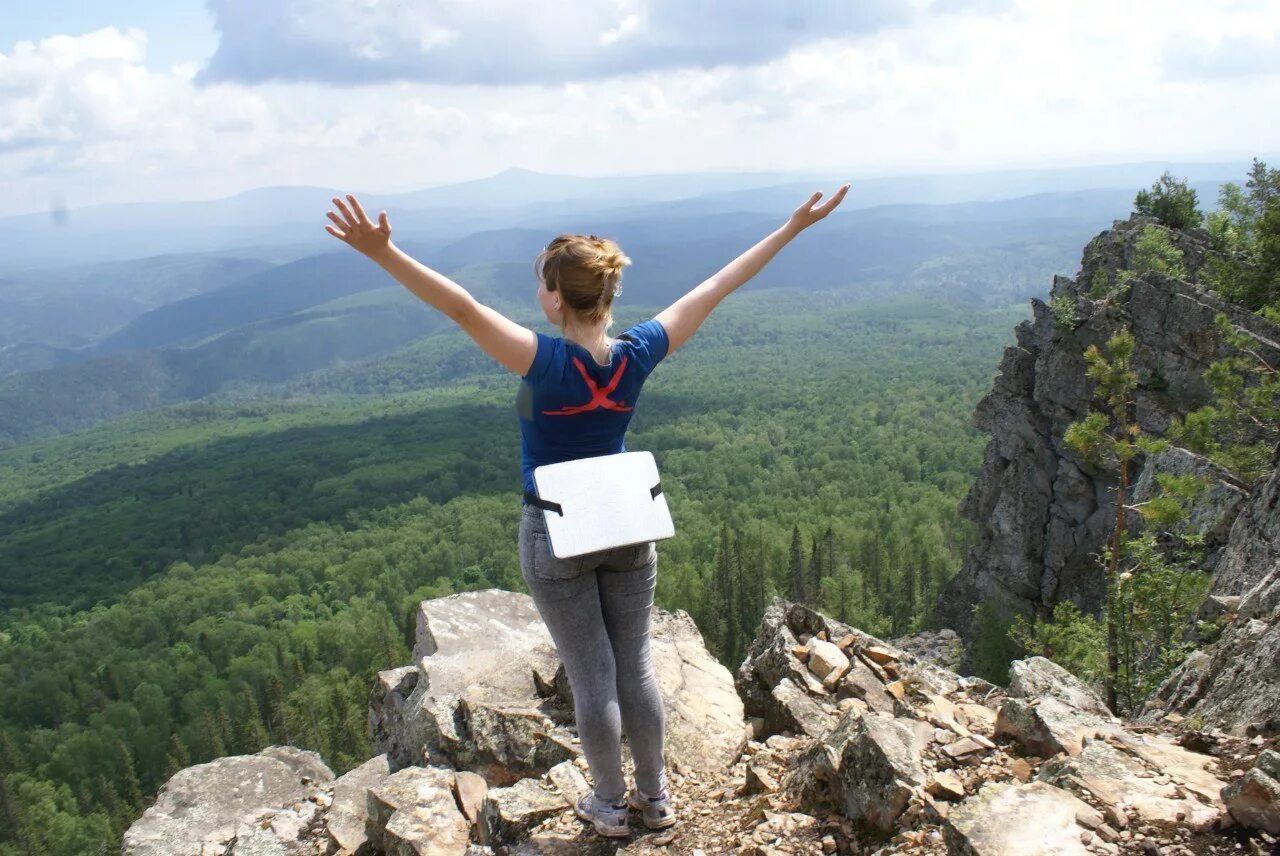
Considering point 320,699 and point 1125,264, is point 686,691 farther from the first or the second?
point 320,699

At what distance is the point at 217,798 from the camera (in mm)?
15328

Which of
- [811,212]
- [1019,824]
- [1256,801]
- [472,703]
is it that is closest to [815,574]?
[472,703]

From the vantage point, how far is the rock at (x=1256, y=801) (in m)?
4.83

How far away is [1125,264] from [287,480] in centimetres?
14874

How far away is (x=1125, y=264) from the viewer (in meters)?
36.7

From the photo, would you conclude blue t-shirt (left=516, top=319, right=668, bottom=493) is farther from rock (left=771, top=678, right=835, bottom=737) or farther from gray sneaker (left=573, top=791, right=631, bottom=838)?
rock (left=771, top=678, right=835, bottom=737)

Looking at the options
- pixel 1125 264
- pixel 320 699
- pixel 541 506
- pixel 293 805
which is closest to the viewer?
pixel 541 506

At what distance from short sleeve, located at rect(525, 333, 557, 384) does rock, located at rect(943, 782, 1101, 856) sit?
400cm

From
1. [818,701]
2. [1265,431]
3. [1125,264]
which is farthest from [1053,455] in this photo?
[818,701]

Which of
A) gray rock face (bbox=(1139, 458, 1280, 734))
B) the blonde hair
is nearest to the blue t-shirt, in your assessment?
the blonde hair

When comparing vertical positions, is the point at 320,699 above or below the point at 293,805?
below

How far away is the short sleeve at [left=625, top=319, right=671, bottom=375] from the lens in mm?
5645

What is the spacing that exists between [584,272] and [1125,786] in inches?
202

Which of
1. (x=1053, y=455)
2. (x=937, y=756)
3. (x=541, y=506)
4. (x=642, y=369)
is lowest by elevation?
(x=1053, y=455)
